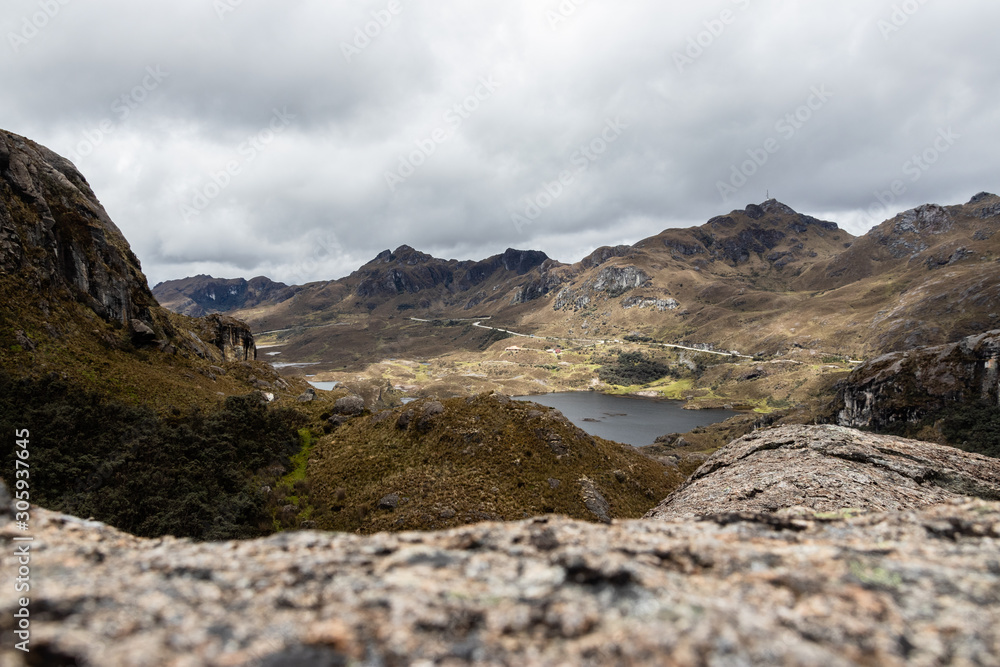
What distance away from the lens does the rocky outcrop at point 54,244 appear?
27.2m

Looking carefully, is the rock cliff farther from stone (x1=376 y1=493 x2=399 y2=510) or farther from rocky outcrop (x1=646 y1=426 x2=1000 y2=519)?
stone (x1=376 y1=493 x2=399 y2=510)

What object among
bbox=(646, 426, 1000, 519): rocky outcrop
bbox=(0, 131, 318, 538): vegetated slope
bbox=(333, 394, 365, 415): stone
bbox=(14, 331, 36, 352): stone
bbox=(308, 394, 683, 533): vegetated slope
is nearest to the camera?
bbox=(646, 426, 1000, 519): rocky outcrop

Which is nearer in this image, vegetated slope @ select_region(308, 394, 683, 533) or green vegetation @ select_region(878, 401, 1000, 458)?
vegetated slope @ select_region(308, 394, 683, 533)

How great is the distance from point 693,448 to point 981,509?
88.5 m

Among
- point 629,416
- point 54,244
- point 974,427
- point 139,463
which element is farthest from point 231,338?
point 629,416

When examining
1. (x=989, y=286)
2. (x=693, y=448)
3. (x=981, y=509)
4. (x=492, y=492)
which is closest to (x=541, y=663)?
(x=981, y=509)

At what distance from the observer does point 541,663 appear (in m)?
3.15

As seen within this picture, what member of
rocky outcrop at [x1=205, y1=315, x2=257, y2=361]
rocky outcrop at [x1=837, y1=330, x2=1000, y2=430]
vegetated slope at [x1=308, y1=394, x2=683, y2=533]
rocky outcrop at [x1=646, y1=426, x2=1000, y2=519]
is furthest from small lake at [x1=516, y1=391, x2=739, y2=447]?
rocky outcrop at [x1=646, y1=426, x2=1000, y2=519]

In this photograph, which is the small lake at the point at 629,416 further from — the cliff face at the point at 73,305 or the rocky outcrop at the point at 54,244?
the rocky outcrop at the point at 54,244

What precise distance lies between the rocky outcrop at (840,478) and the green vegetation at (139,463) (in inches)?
734

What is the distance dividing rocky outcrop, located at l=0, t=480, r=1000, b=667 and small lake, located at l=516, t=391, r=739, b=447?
101 metres

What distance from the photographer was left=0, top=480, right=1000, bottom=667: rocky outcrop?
317 cm

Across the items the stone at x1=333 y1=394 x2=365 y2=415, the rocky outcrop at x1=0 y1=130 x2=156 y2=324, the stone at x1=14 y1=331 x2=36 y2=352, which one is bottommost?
the stone at x1=333 y1=394 x2=365 y2=415

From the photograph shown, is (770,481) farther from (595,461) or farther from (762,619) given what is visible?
(595,461)
